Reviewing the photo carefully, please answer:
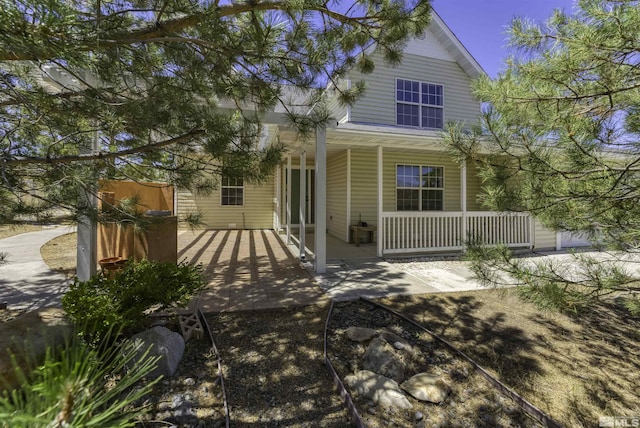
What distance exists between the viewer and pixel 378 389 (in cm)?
239

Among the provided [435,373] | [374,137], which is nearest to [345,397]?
[435,373]

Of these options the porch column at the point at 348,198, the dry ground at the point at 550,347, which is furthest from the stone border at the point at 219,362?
the porch column at the point at 348,198

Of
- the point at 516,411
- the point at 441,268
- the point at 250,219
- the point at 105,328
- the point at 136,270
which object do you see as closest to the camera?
the point at 516,411

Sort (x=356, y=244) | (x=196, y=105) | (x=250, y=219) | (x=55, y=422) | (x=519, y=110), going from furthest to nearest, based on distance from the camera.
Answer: (x=250, y=219)
(x=356, y=244)
(x=196, y=105)
(x=519, y=110)
(x=55, y=422)

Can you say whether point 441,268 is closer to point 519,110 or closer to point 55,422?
point 519,110

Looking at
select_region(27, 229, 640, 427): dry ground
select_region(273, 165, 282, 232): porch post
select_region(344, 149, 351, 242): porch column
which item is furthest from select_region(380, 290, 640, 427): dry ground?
select_region(273, 165, 282, 232): porch post

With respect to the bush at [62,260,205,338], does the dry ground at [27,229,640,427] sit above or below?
below

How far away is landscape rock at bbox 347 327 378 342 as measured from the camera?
315 cm

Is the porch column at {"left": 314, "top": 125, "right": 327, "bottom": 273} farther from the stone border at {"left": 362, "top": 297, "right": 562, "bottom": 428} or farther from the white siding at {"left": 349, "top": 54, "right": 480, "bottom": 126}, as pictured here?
the white siding at {"left": 349, "top": 54, "right": 480, "bottom": 126}

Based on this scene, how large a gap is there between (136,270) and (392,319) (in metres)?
2.99

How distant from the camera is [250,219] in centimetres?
1166

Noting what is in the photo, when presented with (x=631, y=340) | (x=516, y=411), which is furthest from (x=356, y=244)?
(x=516, y=411)

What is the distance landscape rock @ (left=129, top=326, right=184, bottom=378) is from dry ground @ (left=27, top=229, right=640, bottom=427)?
16.7 inches

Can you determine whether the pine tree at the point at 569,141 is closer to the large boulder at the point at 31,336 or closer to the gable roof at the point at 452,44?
the large boulder at the point at 31,336
